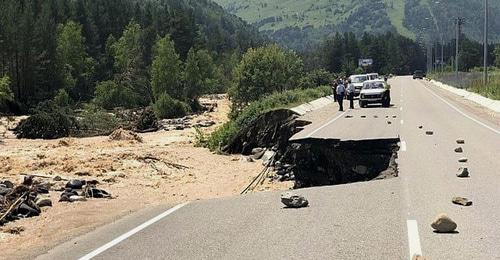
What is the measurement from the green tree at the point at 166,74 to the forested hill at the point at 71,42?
4.65 metres

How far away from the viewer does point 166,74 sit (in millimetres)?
88812

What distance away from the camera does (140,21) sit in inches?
5172

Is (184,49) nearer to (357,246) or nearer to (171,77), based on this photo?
(171,77)

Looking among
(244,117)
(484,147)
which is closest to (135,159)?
(244,117)

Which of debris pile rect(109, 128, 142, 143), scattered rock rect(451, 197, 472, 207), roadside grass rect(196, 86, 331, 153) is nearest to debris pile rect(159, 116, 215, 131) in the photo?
debris pile rect(109, 128, 142, 143)

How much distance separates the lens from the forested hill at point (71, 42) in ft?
275

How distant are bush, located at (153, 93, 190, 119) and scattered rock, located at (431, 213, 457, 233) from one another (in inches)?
2601

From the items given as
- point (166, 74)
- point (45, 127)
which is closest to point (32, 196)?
point (45, 127)

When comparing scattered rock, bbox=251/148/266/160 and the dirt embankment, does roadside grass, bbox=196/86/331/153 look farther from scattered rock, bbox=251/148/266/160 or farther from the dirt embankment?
scattered rock, bbox=251/148/266/160

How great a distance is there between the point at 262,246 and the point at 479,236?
2944mm

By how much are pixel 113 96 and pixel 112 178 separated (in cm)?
6325

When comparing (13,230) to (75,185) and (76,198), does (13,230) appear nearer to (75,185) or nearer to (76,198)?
(76,198)

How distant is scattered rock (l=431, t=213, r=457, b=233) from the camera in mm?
8867

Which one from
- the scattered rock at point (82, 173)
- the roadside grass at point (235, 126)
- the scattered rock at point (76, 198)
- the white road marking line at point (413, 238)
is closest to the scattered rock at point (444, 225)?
the white road marking line at point (413, 238)
